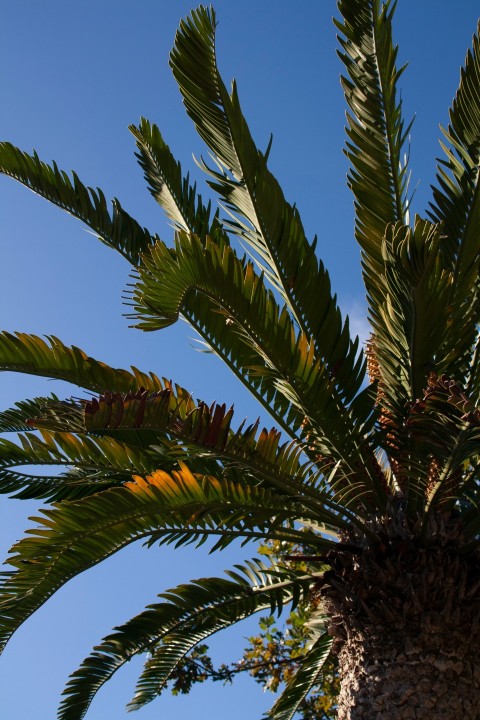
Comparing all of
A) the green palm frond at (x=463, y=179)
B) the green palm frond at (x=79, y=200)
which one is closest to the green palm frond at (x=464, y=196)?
the green palm frond at (x=463, y=179)

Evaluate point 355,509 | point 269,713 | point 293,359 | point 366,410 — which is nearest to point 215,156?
point 293,359

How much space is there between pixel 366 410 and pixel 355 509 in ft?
2.02

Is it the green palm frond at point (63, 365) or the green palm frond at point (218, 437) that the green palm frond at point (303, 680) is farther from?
the green palm frond at point (63, 365)

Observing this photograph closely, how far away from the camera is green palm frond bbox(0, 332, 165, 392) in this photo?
518 cm

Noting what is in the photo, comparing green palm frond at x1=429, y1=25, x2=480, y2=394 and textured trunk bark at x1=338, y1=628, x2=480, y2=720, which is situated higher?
green palm frond at x1=429, y1=25, x2=480, y2=394

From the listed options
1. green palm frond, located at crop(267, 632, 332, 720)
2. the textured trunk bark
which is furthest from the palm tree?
green palm frond, located at crop(267, 632, 332, 720)

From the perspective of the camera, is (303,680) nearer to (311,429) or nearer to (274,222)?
(311,429)

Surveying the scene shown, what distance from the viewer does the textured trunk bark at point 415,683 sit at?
4723mm

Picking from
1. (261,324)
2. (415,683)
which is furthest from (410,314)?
(415,683)

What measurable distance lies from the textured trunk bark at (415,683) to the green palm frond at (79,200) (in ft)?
11.3

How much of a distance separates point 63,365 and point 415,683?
2.66 meters

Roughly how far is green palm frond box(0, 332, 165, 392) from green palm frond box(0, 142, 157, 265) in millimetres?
1716

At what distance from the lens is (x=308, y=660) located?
6727 millimetres

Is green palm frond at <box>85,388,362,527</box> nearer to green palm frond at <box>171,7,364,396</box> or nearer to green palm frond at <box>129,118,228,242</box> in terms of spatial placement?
green palm frond at <box>171,7,364,396</box>
